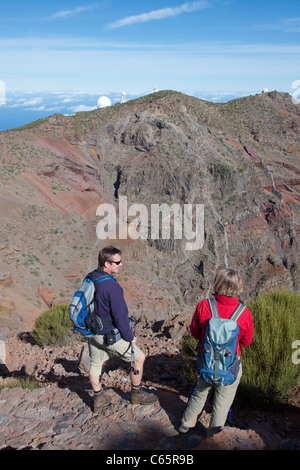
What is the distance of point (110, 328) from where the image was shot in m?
3.29

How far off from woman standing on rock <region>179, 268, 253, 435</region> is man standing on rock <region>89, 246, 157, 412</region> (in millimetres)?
671

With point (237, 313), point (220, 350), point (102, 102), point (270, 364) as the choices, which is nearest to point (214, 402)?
point (220, 350)

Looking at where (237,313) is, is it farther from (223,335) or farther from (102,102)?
(102,102)

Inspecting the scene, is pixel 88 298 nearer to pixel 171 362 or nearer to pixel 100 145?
pixel 171 362

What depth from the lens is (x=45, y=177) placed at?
2309 centimetres

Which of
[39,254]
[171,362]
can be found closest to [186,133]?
[39,254]

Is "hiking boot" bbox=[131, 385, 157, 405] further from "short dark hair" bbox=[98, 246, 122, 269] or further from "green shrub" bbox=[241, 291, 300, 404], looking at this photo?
"short dark hair" bbox=[98, 246, 122, 269]

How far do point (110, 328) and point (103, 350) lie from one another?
38cm

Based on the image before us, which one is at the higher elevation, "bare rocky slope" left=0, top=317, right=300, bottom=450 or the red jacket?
the red jacket

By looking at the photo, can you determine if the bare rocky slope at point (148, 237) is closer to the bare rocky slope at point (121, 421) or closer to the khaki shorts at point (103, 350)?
the bare rocky slope at point (121, 421)

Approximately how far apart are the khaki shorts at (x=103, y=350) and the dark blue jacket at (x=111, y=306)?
12 centimetres

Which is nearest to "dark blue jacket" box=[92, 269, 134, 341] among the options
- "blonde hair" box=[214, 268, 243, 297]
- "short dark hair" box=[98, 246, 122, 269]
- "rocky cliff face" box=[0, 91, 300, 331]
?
"short dark hair" box=[98, 246, 122, 269]

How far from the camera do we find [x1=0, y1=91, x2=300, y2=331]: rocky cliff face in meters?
18.0
